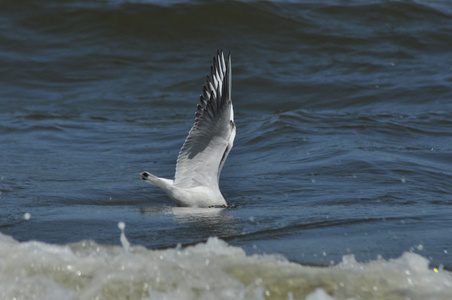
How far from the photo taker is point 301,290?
3.55m

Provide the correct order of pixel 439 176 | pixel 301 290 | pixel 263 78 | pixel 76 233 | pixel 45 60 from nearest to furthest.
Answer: pixel 301 290, pixel 76 233, pixel 439 176, pixel 263 78, pixel 45 60

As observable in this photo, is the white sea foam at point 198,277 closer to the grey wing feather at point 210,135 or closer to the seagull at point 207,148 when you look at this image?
the seagull at point 207,148

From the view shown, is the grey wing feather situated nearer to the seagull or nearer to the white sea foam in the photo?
the seagull

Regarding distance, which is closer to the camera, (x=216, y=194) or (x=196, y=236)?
(x=196, y=236)

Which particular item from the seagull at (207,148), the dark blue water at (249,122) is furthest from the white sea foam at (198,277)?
the seagull at (207,148)

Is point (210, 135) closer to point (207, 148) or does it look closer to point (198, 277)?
point (207, 148)

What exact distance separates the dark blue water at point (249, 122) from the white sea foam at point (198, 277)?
0.46m

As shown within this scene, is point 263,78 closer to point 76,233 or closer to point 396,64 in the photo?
point 396,64

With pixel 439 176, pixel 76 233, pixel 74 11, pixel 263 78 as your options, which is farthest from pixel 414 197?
pixel 74 11

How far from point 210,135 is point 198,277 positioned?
292 cm

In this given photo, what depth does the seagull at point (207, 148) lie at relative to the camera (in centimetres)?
632

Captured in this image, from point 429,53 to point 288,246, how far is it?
10.9m

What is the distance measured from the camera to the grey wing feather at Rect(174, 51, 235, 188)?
6320 millimetres

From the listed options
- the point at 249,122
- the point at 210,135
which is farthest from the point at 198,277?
the point at 249,122
